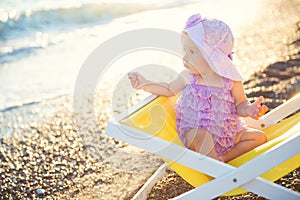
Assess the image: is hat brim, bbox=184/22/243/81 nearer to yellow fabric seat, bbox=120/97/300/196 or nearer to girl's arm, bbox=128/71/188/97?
girl's arm, bbox=128/71/188/97

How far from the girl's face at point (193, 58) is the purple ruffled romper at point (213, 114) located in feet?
0.28

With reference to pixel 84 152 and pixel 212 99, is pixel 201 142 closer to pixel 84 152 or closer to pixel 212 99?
pixel 212 99

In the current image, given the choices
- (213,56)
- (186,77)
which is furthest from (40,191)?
(213,56)

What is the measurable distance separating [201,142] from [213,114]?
17 centimetres

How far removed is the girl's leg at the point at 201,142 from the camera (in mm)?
2891

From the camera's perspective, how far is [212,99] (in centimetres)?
298

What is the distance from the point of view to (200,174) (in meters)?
2.88

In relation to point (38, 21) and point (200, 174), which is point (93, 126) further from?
point (38, 21)

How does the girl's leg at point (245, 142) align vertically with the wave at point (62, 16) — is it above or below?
above

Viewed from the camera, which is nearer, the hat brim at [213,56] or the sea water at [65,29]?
the hat brim at [213,56]

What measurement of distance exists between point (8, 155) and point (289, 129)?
212cm

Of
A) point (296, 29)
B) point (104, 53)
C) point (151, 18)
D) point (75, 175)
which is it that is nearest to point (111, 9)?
point (151, 18)

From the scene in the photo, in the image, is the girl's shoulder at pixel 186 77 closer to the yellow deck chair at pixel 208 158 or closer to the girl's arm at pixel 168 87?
the girl's arm at pixel 168 87

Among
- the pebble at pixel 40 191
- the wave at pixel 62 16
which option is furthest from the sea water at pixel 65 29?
the pebble at pixel 40 191
